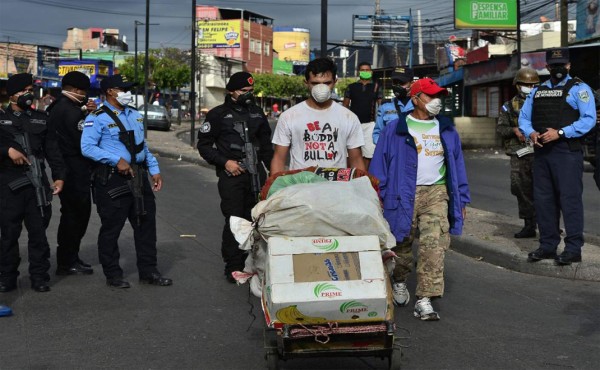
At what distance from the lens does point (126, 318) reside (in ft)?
21.4

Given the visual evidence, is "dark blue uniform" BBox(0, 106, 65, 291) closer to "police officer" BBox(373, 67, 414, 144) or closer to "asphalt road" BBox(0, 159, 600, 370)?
"asphalt road" BBox(0, 159, 600, 370)

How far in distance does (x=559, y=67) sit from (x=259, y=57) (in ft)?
355

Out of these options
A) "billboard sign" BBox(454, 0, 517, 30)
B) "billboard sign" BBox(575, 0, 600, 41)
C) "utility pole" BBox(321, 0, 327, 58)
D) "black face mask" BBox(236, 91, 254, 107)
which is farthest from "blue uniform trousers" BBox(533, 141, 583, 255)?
"billboard sign" BBox(454, 0, 517, 30)

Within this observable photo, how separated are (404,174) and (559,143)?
2.39 meters

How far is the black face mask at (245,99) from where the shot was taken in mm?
7738

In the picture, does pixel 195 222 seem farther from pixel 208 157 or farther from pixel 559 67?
pixel 559 67

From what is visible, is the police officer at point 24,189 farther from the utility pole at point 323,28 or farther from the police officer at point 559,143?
the utility pole at point 323,28

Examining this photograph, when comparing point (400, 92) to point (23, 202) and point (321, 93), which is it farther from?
point (23, 202)

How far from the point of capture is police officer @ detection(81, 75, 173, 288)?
7457 mm

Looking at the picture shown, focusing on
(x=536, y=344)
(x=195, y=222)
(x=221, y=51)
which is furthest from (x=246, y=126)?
(x=221, y=51)

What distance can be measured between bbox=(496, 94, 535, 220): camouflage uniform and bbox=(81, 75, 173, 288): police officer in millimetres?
4256

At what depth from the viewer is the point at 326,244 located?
484 cm

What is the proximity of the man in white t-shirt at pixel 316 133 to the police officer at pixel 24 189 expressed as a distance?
237cm

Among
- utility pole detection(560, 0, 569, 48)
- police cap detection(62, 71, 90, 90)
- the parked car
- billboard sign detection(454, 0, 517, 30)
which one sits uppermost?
billboard sign detection(454, 0, 517, 30)
